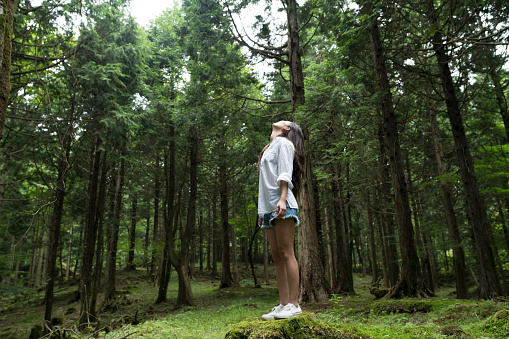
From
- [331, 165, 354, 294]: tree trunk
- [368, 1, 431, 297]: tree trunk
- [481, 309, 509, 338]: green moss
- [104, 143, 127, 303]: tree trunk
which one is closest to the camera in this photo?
[481, 309, 509, 338]: green moss

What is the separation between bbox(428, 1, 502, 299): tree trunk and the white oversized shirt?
4981 millimetres

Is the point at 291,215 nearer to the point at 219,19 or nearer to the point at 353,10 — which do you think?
the point at 353,10

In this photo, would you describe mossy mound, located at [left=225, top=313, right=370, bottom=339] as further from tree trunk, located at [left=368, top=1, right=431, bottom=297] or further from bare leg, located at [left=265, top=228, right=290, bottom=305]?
tree trunk, located at [left=368, top=1, right=431, bottom=297]

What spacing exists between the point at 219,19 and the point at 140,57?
370 centimetres

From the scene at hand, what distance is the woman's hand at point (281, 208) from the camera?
306 cm

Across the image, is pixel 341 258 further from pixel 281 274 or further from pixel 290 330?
pixel 290 330

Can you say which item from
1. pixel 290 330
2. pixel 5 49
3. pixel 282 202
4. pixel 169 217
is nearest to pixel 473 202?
pixel 282 202

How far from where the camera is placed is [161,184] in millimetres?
18828

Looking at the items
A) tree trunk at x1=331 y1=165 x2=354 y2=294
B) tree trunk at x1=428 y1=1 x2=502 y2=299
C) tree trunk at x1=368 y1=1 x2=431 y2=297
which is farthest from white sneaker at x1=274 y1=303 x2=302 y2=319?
tree trunk at x1=331 y1=165 x2=354 y2=294

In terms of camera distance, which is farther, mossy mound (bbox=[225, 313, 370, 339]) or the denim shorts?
the denim shorts

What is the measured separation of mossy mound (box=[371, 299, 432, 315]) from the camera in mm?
5660

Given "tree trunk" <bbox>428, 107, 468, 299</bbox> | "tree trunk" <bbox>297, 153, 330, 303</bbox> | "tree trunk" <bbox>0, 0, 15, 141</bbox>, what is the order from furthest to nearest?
"tree trunk" <bbox>428, 107, 468, 299</bbox> → "tree trunk" <bbox>297, 153, 330, 303</bbox> → "tree trunk" <bbox>0, 0, 15, 141</bbox>

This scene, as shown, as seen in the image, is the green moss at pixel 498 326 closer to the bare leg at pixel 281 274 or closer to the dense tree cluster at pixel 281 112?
the bare leg at pixel 281 274

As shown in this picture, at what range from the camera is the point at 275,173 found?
133 inches
